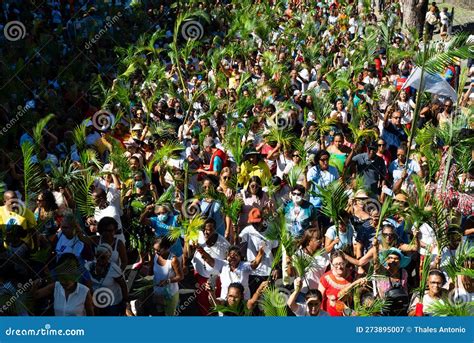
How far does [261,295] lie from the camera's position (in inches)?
224

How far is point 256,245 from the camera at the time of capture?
21.8 ft

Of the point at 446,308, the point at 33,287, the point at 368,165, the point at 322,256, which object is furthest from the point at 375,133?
the point at 33,287

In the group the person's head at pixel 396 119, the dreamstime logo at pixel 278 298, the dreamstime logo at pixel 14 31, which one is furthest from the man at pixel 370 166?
the dreamstime logo at pixel 14 31

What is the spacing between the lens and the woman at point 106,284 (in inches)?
232

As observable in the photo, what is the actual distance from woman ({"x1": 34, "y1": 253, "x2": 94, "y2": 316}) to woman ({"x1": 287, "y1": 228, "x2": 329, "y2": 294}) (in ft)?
6.17

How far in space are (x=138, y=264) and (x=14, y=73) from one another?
22.6 feet

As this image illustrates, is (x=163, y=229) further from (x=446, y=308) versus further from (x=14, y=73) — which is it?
(x=14, y=73)

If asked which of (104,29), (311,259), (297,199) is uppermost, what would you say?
(104,29)

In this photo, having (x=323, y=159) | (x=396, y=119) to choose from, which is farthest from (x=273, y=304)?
(x=396, y=119)

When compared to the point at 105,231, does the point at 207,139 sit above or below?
above

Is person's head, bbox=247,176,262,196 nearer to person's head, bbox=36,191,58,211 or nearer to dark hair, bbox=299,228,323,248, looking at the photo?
dark hair, bbox=299,228,323,248

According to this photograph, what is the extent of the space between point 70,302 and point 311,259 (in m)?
2.22

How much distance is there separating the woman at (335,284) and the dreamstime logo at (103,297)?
1923 mm

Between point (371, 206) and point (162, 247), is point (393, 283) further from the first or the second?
point (162, 247)
